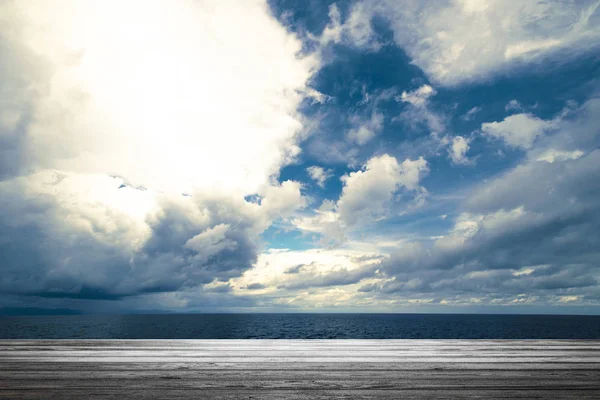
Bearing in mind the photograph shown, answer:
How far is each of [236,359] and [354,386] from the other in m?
8.60

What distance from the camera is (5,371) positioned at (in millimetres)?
16031

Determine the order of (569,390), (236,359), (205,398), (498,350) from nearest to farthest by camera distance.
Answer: (205,398)
(569,390)
(236,359)
(498,350)

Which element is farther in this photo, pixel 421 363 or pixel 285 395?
pixel 421 363

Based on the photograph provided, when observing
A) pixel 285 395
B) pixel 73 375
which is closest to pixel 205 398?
pixel 285 395

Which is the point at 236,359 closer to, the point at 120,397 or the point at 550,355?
the point at 120,397

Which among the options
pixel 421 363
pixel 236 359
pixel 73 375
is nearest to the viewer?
pixel 73 375

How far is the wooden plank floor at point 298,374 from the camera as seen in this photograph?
12336 millimetres

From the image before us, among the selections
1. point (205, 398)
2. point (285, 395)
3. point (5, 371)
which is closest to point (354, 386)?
point (285, 395)

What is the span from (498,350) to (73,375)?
25.0 meters

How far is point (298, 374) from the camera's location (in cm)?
1530

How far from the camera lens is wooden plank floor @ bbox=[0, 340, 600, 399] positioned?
40.5 ft

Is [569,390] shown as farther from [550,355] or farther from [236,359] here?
[236,359]

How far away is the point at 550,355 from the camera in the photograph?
22047mm

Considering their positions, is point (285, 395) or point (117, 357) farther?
point (117, 357)
